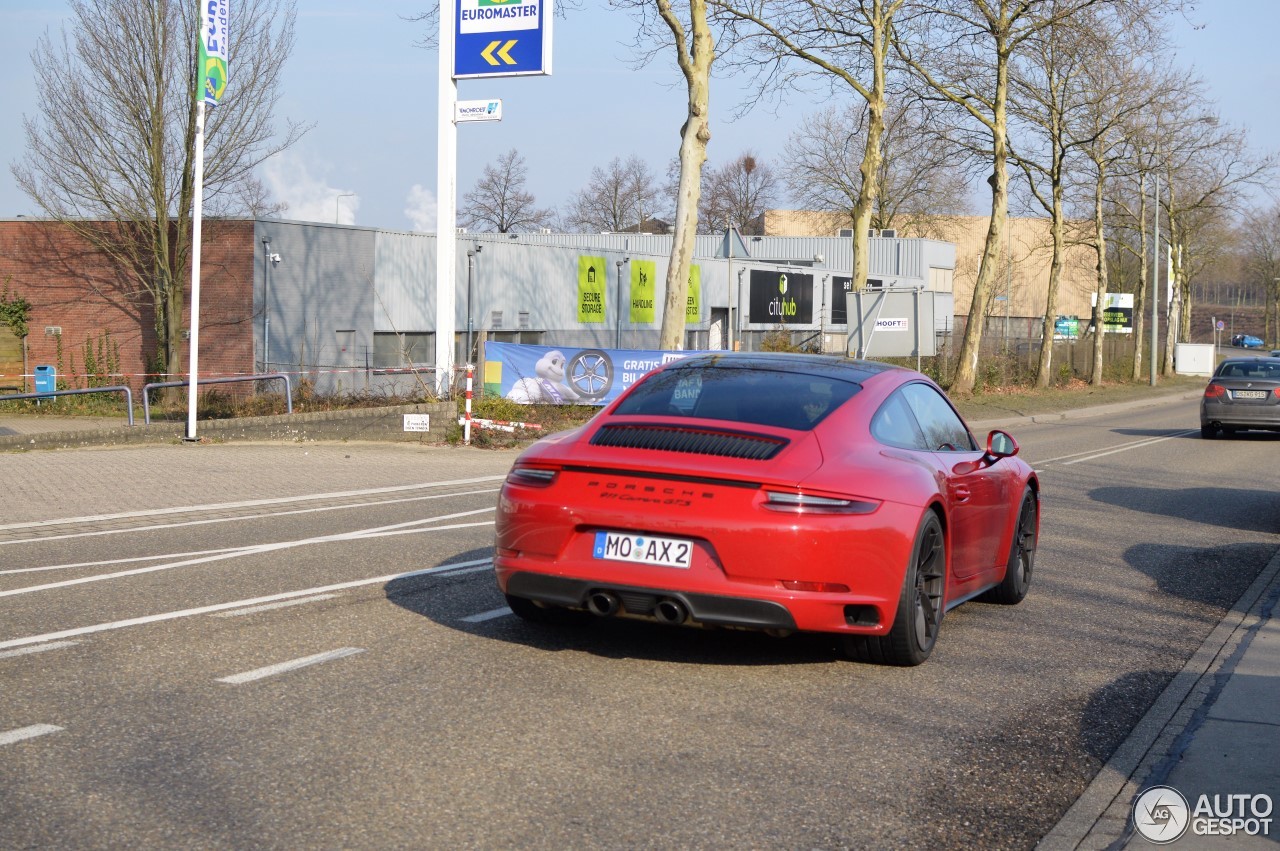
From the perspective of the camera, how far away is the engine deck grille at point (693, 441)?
6031 millimetres

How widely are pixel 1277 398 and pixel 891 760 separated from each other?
2307cm

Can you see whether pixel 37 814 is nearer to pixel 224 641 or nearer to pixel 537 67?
pixel 224 641

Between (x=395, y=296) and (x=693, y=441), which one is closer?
(x=693, y=441)

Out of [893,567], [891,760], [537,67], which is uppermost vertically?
[537,67]

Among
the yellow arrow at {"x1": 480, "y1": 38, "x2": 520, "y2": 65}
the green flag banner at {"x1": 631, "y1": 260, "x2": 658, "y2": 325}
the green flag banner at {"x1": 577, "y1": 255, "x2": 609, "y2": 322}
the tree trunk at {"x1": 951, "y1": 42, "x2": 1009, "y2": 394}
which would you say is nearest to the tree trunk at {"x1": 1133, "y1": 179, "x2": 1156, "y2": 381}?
the tree trunk at {"x1": 951, "y1": 42, "x2": 1009, "y2": 394}

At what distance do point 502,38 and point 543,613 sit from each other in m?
16.0

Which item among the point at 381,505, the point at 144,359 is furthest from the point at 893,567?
the point at 144,359

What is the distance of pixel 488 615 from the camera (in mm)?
7336

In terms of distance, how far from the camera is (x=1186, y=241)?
226 feet

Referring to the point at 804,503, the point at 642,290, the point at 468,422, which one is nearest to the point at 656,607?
the point at 804,503

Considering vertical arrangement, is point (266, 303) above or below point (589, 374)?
above

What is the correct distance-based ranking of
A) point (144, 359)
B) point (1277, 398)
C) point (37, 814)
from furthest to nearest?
point (144, 359)
point (1277, 398)
point (37, 814)

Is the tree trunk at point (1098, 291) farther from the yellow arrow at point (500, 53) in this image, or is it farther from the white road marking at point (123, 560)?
the white road marking at point (123, 560)

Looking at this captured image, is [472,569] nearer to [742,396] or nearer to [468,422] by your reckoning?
[742,396]
